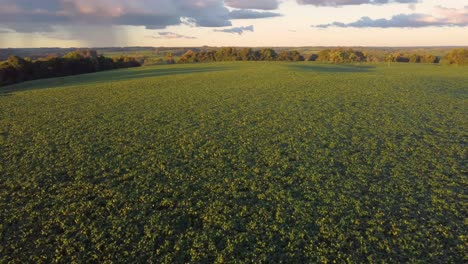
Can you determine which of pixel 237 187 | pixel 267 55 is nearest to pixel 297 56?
pixel 267 55

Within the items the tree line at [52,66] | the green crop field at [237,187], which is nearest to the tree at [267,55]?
the tree line at [52,66]

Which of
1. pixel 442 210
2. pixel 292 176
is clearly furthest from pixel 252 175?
pixel 442 210

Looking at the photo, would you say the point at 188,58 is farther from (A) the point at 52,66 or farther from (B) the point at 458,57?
(B) the point at 458,57

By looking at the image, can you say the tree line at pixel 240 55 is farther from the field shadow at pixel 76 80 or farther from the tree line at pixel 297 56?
the field shadow at pixel 76 80

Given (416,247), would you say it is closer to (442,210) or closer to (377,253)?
(377,253)

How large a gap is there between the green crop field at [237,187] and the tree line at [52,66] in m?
34.5

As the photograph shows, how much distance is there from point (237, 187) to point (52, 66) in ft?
189

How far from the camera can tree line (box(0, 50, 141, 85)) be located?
→ 4562 centimetres

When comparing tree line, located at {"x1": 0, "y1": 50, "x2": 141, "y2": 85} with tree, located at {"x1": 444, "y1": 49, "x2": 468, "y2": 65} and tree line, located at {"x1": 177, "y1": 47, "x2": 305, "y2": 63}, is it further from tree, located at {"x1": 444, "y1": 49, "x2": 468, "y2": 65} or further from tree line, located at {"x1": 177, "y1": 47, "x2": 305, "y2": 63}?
tree, located at {"x1": 444, "y1": 49, "x2": 468, "y2": 65}

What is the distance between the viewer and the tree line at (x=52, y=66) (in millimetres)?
45625

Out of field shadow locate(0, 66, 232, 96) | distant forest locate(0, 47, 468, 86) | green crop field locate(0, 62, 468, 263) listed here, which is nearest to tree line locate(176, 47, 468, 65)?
distant forest locate(0, 47, 468, 86)

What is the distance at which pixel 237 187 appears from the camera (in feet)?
30.7

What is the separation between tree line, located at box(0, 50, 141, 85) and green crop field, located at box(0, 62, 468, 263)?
34.5 metres

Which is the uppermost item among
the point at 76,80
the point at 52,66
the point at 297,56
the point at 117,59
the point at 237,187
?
the point at 297,56
